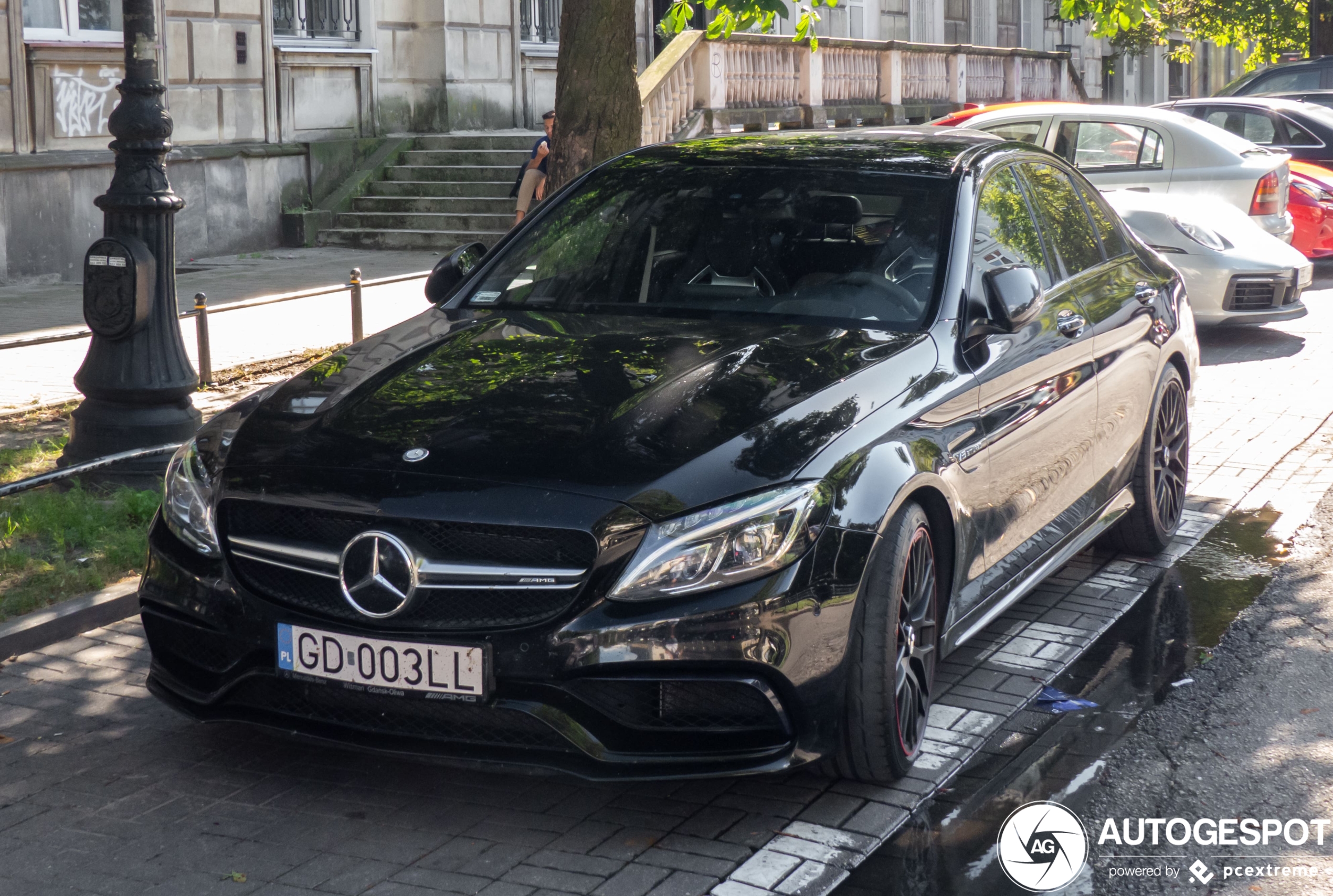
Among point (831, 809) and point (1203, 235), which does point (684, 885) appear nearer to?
point (831, 809)

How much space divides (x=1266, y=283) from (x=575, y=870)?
9.42 metres

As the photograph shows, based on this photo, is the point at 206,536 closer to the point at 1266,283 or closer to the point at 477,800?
the point at 477,800

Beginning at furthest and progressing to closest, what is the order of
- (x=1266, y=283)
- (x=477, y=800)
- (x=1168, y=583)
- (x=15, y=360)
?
1. (x=1266, y=283)
2. (x=15, y=360)
3. (x=1168, y=583)
4. (x=477, y=800)

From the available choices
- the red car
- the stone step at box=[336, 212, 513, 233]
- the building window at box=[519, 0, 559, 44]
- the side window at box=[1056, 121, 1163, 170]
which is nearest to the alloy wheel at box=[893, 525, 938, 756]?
the side window at box=[1056, 121, 1163, 170]

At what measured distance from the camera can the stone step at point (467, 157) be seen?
776 inches

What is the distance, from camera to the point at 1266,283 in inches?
460

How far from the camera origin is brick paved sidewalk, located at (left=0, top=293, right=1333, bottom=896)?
146 inches

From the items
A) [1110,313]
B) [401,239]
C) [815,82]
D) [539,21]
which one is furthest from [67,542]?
[815,82]

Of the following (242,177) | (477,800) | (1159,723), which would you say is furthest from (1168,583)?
(242,177)

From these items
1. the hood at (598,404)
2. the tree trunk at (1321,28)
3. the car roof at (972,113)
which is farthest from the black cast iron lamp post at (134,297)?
the tree trunk at (1321,28)

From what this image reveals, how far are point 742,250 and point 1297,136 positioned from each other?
15.6m

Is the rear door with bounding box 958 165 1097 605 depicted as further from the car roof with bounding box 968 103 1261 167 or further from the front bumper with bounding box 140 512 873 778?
the car roof with bounding box 968 103 1261 167

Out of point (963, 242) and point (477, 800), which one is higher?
point (963, 242)

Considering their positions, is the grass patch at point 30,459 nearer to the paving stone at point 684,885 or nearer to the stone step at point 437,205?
the paving stone at point 684,885
